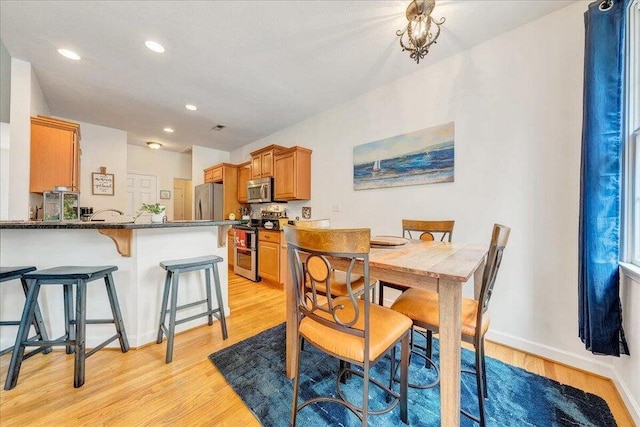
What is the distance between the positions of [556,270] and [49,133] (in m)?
5.17

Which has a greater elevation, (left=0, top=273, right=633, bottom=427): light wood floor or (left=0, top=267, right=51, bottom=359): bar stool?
(left=0, top=267, right=51, bottom=359): bar stool

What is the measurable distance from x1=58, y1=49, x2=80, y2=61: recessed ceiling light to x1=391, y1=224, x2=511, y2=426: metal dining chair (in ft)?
11.8

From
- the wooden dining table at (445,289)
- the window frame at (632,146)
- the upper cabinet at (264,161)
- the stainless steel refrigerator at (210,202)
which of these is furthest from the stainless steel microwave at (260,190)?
the window frame at (632,146)

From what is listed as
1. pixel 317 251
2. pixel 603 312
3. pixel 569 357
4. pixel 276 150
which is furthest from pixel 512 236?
pixel 276 150

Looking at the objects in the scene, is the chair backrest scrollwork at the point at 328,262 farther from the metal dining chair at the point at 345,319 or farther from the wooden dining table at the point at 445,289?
the wooden dining table at the point at 445,289

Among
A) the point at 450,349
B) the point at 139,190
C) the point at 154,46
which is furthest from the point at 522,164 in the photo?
the point at 139,190

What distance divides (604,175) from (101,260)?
142 inches

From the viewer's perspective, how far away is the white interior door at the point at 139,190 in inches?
204

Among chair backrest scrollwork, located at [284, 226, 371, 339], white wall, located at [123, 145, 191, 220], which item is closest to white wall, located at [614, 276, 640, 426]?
chair backrest scrollwork, located at [284, 226, 371, 339]

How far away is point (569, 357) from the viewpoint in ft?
5.78

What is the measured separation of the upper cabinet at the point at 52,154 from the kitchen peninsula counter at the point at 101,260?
1.28m

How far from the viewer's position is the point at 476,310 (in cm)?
135

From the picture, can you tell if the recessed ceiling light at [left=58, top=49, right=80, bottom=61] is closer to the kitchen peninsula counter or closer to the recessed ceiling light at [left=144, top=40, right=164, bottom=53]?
the recessed ceiling light at [left=144, top=40, right=164, bottom=53]

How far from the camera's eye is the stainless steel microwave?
13.7ft
